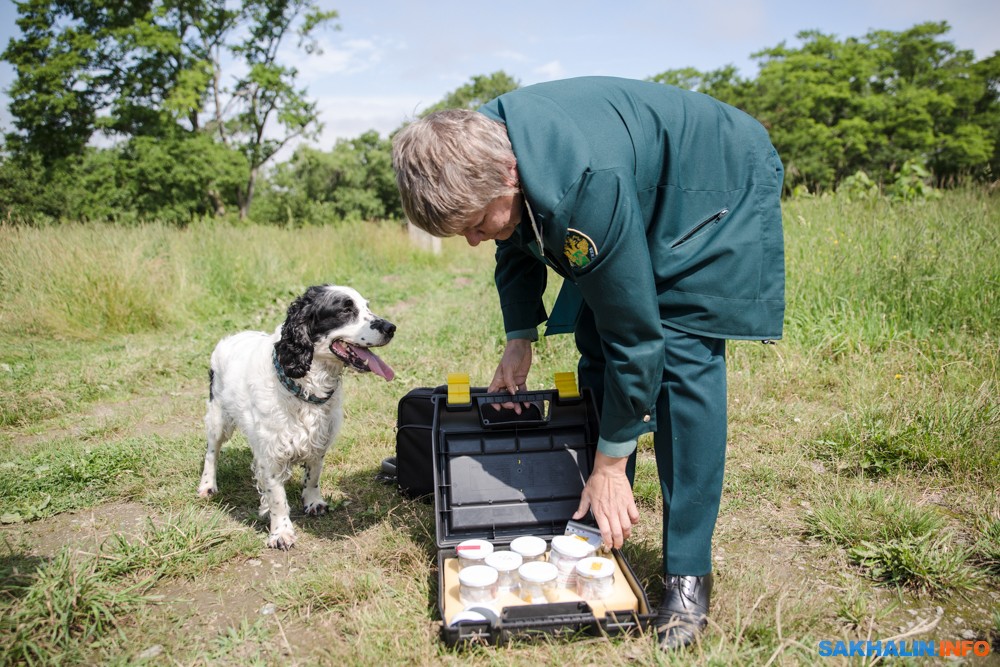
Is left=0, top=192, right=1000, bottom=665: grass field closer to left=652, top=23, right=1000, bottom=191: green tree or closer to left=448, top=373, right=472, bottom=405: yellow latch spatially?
left=448, top=373, right=472, bottom=405: yellow latch

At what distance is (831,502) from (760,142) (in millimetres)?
1631

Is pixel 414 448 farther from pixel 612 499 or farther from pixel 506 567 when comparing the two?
pixel 612 499

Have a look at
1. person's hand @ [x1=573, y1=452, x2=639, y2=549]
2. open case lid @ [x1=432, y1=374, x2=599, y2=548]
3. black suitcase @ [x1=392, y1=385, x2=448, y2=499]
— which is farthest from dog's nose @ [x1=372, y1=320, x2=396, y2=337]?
person's hand @ [x1=573, y1=452, x2=639, y2=549]

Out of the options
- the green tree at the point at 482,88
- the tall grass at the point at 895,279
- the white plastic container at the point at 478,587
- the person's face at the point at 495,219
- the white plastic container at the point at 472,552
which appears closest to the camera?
the person's face at the point at 495,219

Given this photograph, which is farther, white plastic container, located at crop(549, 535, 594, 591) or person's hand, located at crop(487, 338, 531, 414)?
person's hand, located at crop(487, 338, 531, 414)

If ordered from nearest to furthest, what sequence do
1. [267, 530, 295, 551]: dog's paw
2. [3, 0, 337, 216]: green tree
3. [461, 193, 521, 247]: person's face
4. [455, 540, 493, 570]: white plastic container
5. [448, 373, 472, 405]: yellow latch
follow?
[461, 193, 521, 247]: person's face
[455, 540, 493, 570]: white plastic container
[448, 373, 472, 405]: yellow latch
[267, 530, 295, 551]: dog's paw
[3, 0, 337, 216]: green tree

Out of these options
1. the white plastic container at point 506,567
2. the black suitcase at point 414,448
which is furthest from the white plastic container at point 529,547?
the black suitcase at point 414,448

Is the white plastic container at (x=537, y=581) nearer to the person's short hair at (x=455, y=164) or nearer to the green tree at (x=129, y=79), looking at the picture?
the person's short hair at (x=455, y=164)

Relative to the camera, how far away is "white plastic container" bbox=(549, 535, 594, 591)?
1.98m

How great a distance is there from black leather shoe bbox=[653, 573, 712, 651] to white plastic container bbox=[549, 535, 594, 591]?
0.27 m

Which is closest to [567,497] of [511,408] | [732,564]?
[511,408]

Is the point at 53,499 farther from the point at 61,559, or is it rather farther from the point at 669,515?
the point at 669,515

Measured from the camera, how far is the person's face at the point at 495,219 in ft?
5.33

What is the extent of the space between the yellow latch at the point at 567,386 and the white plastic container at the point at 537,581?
0.65 metres
